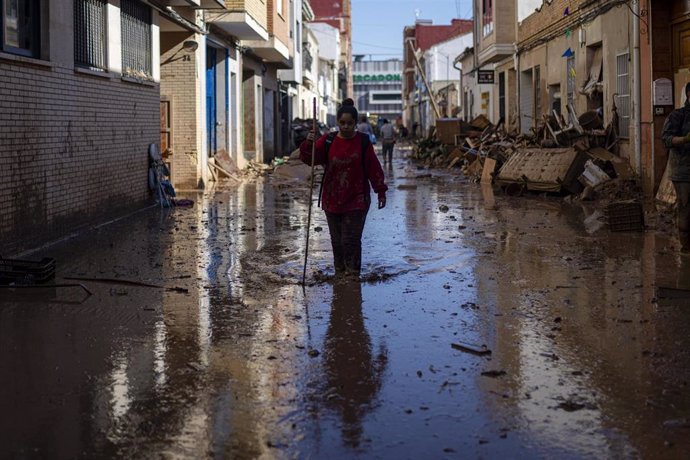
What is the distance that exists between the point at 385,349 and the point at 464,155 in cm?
2415

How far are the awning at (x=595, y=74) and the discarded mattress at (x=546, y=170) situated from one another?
215 centimetres

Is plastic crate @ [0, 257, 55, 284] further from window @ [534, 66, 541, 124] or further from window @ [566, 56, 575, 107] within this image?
window @ [534, 66, 541, 124]

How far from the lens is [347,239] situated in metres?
8.43

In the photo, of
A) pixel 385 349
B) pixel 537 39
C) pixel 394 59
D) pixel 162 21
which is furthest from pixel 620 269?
pixel 394 59

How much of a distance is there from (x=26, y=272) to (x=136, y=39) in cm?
852

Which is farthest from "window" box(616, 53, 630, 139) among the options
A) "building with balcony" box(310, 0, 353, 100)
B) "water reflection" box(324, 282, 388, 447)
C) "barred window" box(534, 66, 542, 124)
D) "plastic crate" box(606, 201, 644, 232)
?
"building with balcony" box(310, 0, 353, 100)

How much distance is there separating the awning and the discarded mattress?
2.15m

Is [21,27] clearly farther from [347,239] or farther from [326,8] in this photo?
[326,8]

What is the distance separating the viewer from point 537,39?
1035 inches

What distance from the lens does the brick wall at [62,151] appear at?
9.73 m

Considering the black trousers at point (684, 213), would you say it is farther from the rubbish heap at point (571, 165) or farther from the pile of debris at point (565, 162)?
the pile of debris at point (565, 162)

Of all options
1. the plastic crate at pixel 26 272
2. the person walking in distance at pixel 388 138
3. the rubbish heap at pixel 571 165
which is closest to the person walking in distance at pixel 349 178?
the plastic crate at pixel 26 272

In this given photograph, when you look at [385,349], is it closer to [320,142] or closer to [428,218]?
[320,142]

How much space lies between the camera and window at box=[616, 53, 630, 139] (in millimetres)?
17344
